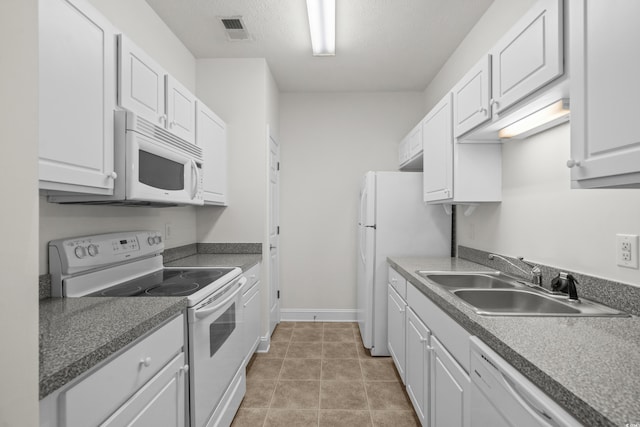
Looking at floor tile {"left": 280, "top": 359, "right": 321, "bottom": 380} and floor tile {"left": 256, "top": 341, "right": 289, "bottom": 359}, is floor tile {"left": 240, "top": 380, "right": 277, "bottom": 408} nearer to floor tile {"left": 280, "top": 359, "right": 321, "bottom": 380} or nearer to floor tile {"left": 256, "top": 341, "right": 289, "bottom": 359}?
floor tile {"left": 280, "top": 359, "right": 321, "bottom": 380}

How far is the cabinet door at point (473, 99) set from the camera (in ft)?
5.60

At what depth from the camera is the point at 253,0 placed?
7.29 feet

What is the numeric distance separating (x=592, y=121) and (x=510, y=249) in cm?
129

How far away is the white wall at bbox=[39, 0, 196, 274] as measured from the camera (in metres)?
1.52

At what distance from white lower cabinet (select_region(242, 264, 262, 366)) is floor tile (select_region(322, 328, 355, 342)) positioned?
785 millimetres

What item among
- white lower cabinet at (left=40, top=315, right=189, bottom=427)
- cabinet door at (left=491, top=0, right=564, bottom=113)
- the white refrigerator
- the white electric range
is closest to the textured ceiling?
cabinet door at (left=491, top=0, right=564, bottom=113)

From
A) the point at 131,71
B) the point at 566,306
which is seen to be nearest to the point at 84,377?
the point at 131,71

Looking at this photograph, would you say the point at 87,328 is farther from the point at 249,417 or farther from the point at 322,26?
the point at 322,26

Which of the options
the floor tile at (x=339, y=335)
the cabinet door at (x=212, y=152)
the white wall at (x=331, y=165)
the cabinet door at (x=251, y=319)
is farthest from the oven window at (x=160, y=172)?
the floor tile at (x=339, y=335)

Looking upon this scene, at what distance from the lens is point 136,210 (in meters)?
2.19

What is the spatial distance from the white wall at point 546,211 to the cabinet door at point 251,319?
6.00 ft

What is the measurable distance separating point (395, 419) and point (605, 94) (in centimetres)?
202

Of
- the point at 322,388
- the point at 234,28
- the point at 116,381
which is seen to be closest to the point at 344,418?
the point at 322,388

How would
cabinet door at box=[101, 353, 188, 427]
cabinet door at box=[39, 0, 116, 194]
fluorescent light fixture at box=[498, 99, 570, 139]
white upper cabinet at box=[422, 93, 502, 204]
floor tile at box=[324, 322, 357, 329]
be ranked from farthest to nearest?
floor tile at box=[324, 322, 357, 329]
white upper cabinet at box=[422, 93, 502, 204]
fluorescent light fixture at box=[498, 99, 570, 139]
cabinet door at box=[39, 0, 116, 194]
cabinet door at box=[101, 353, 188, 427]
